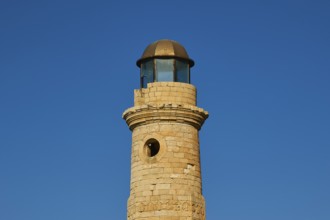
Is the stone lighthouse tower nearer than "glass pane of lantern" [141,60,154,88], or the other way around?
the stone lighthouse tower

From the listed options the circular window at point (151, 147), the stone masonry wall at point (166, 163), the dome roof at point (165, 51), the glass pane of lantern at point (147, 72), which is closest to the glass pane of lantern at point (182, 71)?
the dome roof at point (165, 51)

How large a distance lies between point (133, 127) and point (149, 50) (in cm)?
252

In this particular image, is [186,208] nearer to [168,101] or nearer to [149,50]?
[168,101]

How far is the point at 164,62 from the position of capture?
2544 centimetres

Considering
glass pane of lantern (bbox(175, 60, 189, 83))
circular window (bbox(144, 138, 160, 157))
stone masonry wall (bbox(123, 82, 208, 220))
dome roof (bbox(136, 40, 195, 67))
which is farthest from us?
glass pane of lantern (bbox(175, 60, 189, 83))

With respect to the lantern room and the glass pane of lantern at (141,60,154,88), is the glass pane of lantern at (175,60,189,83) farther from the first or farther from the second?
the glass pane of lantern at (141,60,154,88)

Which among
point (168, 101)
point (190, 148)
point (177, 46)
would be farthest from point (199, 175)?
point (177, 46)

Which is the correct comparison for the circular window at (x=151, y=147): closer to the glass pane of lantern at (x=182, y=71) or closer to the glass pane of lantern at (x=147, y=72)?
the glass pane of lantern at (x=147, y=72)

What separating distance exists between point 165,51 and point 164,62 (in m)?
0.38

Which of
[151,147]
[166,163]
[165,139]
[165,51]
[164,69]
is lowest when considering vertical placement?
[166,163]

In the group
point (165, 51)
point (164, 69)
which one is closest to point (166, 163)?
point (164, 69)

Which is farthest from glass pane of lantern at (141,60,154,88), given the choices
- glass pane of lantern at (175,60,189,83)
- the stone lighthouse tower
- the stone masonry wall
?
glass pane of lantern at (175,60,189,83)

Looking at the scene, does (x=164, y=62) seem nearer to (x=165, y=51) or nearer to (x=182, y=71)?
(x=165, y=51)

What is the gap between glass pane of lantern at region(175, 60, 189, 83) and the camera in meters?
25.5
